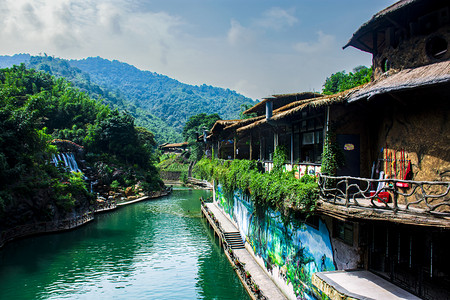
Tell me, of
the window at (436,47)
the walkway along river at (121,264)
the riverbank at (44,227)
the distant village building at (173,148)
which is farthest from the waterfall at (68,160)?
the distant village building at (173,148)

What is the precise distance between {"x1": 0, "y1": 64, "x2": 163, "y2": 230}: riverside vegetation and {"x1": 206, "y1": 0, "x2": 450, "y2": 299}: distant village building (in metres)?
24.1

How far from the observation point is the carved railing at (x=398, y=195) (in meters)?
7.83

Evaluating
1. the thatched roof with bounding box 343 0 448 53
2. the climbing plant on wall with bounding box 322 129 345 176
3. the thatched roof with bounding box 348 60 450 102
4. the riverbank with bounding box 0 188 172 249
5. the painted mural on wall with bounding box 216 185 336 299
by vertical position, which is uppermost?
the thatched roof with bounding box 343 0 448 53

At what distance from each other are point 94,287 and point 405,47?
20134 mm

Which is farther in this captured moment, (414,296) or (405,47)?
(405,47)

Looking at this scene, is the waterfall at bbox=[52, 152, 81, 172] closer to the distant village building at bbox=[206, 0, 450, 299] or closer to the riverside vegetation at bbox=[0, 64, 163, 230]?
the riverside vegetation at bbox=[0, 64, 163, 230]

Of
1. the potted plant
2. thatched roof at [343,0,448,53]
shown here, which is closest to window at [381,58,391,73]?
thatched roof at [343,0,448,53]

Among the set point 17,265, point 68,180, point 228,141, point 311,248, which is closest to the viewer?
point 311,248

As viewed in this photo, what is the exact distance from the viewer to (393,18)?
436 inches

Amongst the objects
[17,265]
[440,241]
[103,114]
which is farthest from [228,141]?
[103,114]

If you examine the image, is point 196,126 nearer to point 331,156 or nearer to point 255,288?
point 255,288

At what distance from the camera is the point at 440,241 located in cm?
865

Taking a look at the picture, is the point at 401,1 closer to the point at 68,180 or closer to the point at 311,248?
the point at 311,248

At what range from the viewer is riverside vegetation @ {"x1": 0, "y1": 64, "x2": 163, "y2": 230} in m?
27.8
